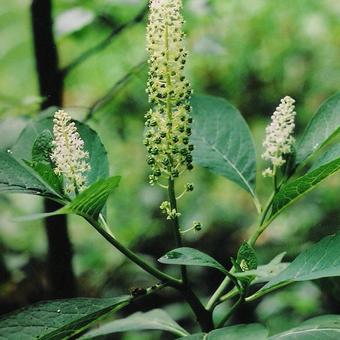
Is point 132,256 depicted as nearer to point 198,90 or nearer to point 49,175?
point 49,175

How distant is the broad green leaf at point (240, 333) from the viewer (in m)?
1.18

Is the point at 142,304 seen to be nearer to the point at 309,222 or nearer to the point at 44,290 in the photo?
the point at 44,290

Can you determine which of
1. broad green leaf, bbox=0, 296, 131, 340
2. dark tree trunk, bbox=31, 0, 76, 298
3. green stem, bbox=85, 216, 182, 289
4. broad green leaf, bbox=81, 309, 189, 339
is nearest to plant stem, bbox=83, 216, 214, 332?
green stem, bbox=85, 216, 182, 289

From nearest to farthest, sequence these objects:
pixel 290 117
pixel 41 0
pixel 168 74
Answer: pixel 168 74 → pixel 290 117 → pixel 41 0

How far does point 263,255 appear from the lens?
11.9 feet

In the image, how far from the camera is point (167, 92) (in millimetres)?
1351

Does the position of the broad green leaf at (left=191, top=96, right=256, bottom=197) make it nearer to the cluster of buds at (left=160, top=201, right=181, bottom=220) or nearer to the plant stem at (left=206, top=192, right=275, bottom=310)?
the plant stem at (left=206, top=192, right=275, bottom=310)

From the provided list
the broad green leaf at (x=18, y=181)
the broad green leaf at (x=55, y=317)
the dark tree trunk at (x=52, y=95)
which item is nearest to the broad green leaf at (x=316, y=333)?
the broad green leaf at (x=55, y=317)

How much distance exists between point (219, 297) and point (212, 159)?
1.58 ft

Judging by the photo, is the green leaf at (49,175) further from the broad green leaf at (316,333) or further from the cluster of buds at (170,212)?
the broad green leaf at (316,333)

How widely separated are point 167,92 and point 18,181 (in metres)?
0.42

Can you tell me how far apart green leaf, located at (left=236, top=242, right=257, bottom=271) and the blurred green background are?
1.02 meters

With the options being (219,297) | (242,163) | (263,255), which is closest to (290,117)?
(242,163)

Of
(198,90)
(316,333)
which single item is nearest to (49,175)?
(316,333)
